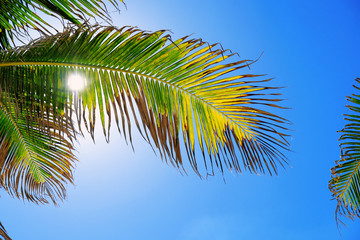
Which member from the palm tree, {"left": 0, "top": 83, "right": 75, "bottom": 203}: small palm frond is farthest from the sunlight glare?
{"left": 0, "top": 83, "right": 75, "bottom": 203}: small palm frond

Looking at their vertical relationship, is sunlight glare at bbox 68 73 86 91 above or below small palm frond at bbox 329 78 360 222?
above

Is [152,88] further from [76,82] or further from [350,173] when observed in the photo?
[350,173]

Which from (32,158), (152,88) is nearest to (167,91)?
(152,88)

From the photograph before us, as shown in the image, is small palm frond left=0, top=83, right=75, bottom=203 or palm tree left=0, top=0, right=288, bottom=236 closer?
palm tree left=0, top=0, right=288, bottom=236

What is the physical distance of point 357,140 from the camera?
331 cm

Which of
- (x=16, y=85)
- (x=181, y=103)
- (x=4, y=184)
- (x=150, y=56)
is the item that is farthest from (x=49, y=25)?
(x=4, y=184)

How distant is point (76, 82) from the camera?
1.92m

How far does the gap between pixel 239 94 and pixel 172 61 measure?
406mm

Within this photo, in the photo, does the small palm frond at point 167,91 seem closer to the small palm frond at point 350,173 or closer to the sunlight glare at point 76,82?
the sunlight glare at point 76,82

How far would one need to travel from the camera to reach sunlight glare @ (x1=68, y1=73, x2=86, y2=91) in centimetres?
189

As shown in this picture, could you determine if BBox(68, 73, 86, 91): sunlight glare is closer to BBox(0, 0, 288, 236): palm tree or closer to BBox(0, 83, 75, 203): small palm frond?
BBox(0, 0, 288, 236): palm tree

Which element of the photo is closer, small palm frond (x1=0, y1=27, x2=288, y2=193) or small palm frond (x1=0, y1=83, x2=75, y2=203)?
small palm frond (x1=0, y1=27, x2=288, y2=193)

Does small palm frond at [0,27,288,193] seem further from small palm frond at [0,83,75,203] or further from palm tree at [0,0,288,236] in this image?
small palm frond at [0,83,75,203]

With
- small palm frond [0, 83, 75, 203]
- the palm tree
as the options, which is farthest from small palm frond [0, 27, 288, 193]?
small palm frond [0, 83, 75, 203]
